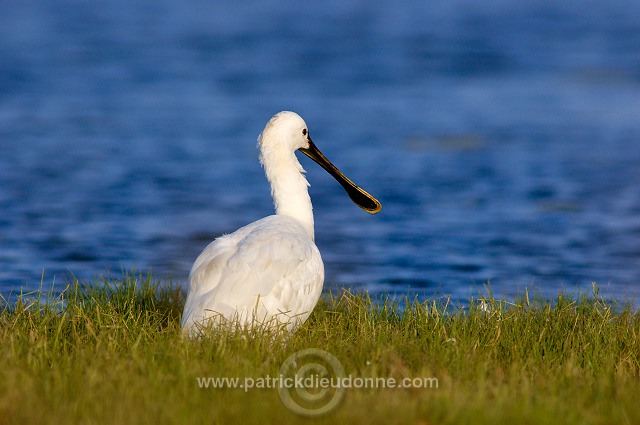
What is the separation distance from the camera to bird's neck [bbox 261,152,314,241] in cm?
896

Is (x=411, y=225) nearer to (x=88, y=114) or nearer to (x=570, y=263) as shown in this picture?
(x=570, y=263)

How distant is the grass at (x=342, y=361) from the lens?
5.83 metres

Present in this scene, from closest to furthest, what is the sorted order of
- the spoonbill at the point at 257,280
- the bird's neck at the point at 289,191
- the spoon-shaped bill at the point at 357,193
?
1. the spoonbill at the point at 257,280
2. the bird's neck at the point at 289,191
3. the spoon-shaped bill at the point at 357,193

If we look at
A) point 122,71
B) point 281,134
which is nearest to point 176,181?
point 281,134

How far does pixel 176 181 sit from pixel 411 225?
391 cm

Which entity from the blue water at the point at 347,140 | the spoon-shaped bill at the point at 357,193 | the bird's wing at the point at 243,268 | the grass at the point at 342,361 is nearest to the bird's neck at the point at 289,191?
the grass at the point at 342,361

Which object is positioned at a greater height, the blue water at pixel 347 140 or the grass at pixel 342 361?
the blue water at pixel 347 140

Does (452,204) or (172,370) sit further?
(452,204)

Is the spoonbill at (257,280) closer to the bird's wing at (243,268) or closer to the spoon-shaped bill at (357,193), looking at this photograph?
the bird's wing at (243,268)

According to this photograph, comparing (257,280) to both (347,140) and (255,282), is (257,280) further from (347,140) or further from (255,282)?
(347,140)

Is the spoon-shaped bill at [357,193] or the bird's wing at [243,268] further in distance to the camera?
the spoon-shaped bill at [357,193]

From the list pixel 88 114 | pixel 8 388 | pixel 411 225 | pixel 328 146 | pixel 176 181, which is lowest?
pixel 8 388

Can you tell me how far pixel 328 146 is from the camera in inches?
744

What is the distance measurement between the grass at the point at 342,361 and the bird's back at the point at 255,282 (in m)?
0.20
